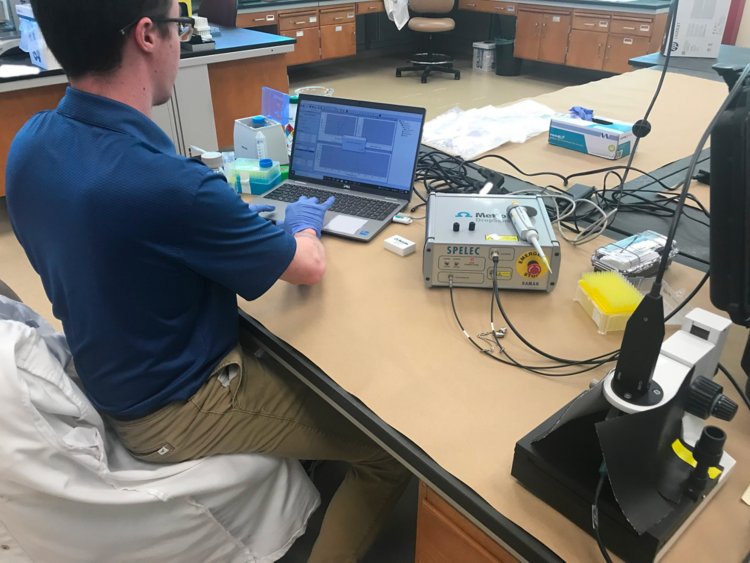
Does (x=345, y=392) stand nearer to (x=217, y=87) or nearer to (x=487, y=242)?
(x=487, y=242)

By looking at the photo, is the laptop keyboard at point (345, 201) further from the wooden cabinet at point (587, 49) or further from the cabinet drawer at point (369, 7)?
the cabinet drawer at point (369, 7)

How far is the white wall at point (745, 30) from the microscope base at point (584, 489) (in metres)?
5.55

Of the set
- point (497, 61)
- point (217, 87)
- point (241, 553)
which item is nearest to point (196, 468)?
point (241, 553)

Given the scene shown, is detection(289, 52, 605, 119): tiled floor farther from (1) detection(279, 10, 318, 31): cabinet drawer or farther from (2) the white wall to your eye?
(2) the white wall

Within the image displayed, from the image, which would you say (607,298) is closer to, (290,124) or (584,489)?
(584,489)

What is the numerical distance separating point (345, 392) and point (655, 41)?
496 cm

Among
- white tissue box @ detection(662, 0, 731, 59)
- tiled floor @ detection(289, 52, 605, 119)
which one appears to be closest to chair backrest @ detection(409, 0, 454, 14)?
tiled floor @ detection(289, 52, 605, 119)

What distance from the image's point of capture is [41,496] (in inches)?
35.5

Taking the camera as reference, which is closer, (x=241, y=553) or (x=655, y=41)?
(x=241, y=553)

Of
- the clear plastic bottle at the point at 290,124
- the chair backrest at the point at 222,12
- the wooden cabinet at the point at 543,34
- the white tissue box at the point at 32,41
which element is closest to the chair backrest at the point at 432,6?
the wooden cabinet at the point at 543,34

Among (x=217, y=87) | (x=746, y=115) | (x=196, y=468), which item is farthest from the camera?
(x=217, y=87)

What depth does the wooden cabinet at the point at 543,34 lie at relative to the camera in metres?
5.28

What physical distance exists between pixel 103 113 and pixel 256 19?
453 cm

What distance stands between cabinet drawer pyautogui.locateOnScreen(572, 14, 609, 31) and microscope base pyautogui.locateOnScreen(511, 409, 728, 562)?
510cm
